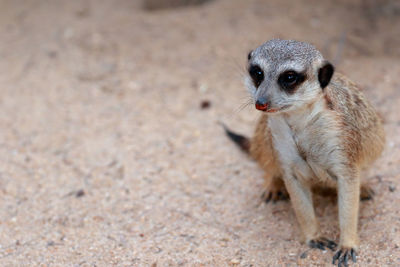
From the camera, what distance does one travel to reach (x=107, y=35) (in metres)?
5.05

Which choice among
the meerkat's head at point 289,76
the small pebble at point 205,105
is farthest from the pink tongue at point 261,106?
the small pebble at point 205,105

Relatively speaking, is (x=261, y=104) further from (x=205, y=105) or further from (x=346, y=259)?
(x=205, y=105)

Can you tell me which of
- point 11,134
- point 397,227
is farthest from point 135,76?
point 397,227

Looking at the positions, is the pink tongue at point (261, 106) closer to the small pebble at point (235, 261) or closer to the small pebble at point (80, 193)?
the small pebble at point (235, 261)

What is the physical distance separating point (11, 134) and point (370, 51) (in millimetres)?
3177

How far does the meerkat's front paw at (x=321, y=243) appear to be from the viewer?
2633 mm

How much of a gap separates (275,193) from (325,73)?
3.52 ft

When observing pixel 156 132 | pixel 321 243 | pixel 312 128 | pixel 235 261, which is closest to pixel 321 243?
pixel 321 243

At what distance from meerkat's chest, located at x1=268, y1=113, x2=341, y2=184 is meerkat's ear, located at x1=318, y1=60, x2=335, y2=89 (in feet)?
0.50

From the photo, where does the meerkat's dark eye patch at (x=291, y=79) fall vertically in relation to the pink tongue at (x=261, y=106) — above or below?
above

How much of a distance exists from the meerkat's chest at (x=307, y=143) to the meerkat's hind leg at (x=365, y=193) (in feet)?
1.82

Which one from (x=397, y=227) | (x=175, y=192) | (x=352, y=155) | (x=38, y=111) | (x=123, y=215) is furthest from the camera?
(x=38, y=111)

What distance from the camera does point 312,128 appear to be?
2.34 metres

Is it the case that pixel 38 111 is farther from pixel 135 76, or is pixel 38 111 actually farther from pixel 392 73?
pixel 392 73
